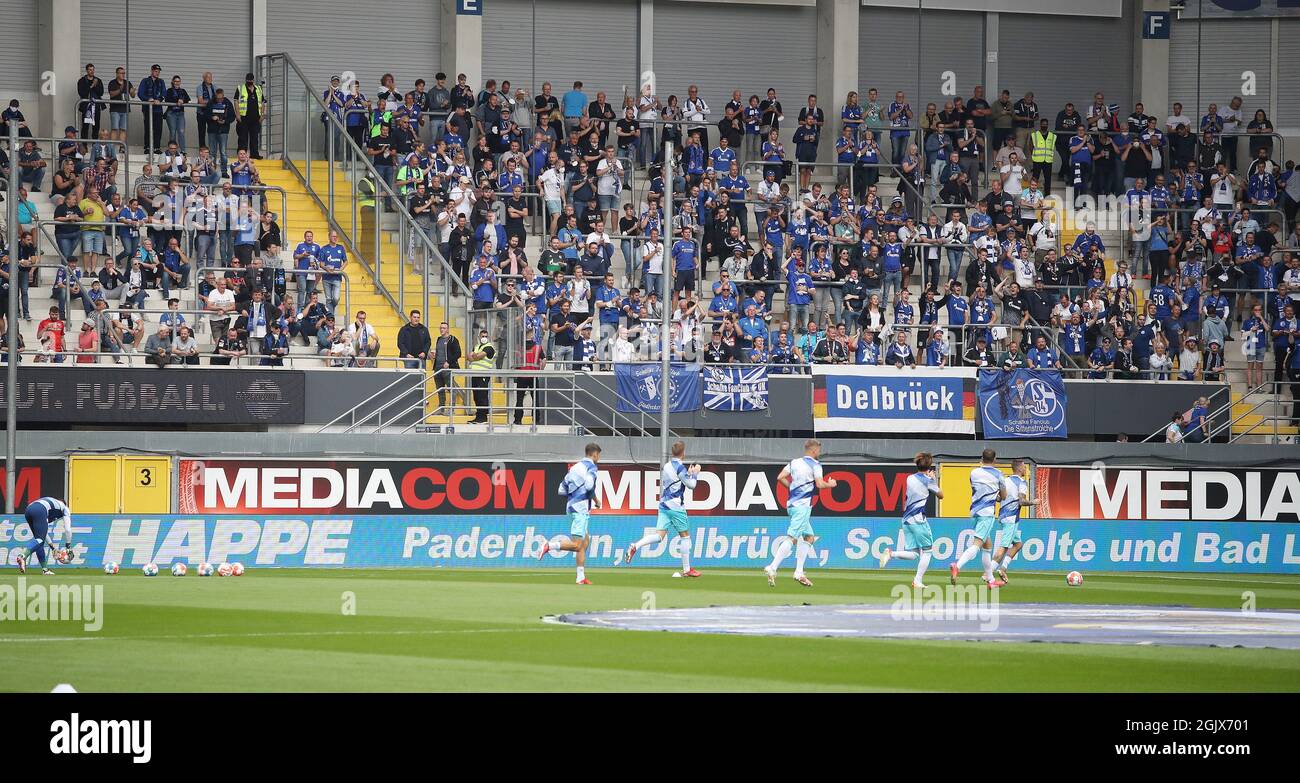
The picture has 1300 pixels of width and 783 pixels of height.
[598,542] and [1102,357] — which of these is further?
[1102,357]

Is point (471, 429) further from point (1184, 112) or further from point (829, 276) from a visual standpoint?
point (1184, 112)

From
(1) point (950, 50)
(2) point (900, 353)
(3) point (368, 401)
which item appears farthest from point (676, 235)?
(1) point (950, 50)

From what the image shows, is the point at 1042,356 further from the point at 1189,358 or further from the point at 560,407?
the point at 560,407

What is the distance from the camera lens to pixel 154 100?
1507 inches

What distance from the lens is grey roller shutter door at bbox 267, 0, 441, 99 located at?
4325 cm

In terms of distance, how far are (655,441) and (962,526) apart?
5985 millimetres

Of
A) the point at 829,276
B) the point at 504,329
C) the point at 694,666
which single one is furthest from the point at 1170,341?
the point at 694,666

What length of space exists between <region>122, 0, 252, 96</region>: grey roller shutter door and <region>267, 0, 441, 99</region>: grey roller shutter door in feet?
2.56

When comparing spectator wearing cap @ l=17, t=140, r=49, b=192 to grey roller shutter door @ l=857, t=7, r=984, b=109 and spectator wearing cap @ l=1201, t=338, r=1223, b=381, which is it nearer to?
grey roller shutter door @ l=857, t=7, r=984, b=109

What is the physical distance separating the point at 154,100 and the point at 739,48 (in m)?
16.0

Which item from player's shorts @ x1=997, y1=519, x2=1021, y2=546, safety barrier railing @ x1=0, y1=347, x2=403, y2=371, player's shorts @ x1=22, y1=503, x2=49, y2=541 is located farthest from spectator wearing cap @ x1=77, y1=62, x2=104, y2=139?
player's shorts @ x1=997, y1=519, x2=1021, y2=546

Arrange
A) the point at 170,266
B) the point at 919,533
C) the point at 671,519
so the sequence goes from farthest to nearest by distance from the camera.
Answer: the point at 170,266, the point at 671,519, the point at 919,533

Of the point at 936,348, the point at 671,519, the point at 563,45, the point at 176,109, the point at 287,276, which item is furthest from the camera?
the point at 563,45

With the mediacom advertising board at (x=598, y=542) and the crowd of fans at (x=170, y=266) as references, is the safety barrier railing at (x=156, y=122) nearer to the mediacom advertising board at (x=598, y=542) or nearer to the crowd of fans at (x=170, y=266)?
the crowd of fans at (x=170, y=266)
